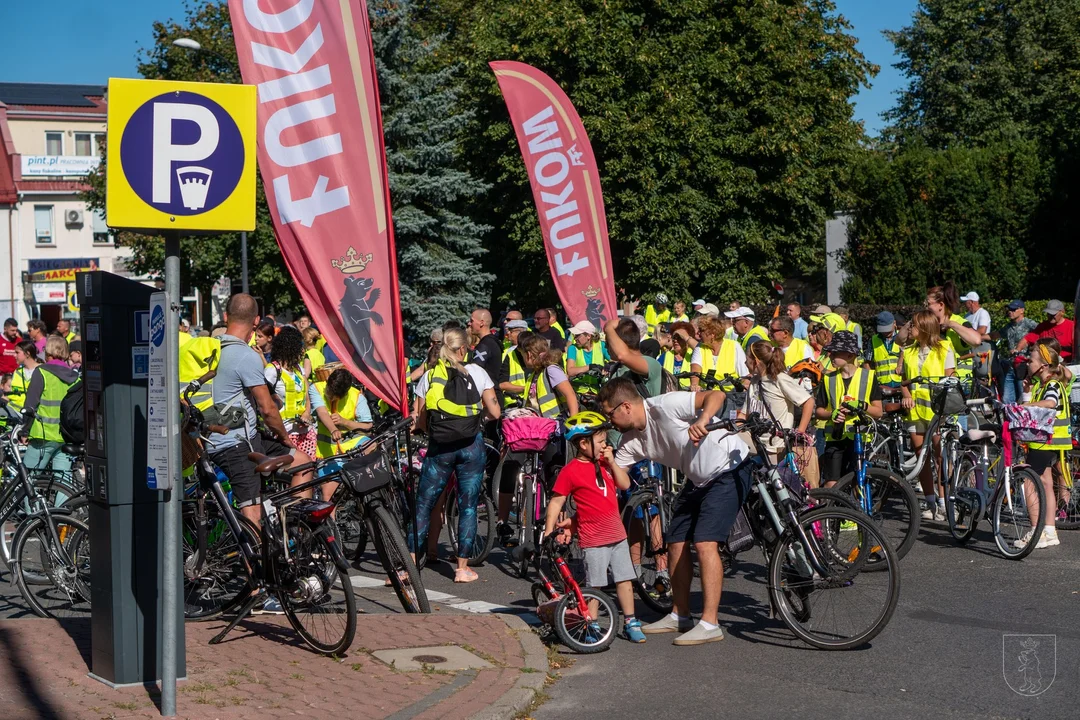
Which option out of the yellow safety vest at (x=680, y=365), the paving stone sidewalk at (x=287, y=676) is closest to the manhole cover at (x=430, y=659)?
the paving stone sidewalk at (x=287, y=676)

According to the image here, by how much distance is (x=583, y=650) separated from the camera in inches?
287

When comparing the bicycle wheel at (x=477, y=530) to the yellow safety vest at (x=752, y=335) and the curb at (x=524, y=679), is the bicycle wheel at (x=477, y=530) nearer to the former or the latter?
the curb at (x=524, y=679)

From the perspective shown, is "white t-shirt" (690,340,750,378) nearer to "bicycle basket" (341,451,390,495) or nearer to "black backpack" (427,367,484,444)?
"black backpack" (427,367,484,444)

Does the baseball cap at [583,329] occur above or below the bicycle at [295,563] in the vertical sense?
above

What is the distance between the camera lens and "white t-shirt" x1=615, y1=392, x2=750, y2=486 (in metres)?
7.16

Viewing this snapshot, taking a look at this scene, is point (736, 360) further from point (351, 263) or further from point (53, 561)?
point (53, 561)

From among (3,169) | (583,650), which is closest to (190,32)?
(3,169)

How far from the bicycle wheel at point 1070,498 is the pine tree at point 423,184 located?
63.4 ft

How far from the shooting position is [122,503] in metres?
6.35

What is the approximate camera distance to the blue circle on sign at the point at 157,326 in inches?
223

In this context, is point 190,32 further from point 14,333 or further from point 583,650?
point 583,650

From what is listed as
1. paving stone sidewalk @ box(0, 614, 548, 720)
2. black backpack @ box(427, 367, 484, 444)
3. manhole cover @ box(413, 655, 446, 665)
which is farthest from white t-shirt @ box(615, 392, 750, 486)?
black backpack @ box(427, 367, 484, 444)

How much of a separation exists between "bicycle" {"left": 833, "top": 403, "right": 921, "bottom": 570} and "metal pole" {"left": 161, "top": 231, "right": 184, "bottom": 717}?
210 inches

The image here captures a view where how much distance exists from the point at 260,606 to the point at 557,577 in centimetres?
193
